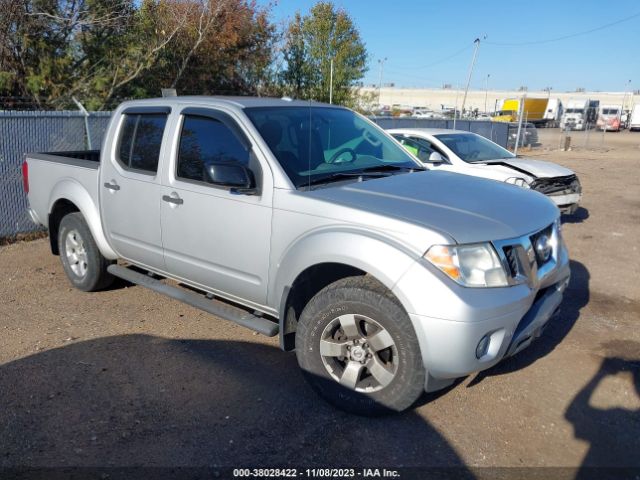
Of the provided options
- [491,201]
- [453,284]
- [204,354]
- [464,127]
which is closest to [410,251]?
[453,284]

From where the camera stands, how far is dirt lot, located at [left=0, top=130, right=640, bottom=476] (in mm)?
3125

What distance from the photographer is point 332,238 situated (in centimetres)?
335

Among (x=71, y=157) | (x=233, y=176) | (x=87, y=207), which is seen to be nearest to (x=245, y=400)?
(x=233, y=176)

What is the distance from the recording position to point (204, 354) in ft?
14.3

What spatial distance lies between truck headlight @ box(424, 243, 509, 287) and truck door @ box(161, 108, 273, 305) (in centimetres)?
123

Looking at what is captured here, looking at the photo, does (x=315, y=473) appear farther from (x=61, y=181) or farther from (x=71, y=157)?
(x=71, y=157)

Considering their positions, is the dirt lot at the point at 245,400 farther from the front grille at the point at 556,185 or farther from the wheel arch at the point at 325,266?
the front grille at the point at 556,185

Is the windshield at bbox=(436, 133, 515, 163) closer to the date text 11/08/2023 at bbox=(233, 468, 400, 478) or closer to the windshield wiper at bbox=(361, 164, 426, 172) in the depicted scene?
the windshield wiper at bbox=(361, 164, 426, 172)

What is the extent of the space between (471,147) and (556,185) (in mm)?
1613

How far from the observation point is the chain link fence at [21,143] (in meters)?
7.84

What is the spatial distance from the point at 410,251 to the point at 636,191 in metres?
12.5

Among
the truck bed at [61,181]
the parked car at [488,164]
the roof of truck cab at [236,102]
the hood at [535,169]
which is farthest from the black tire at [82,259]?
the hood at [535,169]

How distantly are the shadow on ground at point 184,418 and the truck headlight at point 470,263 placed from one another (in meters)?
0.99

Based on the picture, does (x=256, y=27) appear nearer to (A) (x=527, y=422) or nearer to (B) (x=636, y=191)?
(B) (x=636, y=191)
